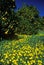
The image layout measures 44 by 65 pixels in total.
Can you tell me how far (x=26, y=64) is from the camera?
7027 millimetres

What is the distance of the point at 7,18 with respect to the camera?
706 inches

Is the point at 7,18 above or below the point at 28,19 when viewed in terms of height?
below

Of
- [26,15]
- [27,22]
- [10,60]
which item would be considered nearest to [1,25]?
[10,60]

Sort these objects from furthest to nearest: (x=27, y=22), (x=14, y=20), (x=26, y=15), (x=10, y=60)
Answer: (x=26, y=15) → (x=27, y=22) → (x=14, y=20) → (x=10, y=60)

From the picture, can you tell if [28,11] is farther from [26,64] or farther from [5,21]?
[26,64]

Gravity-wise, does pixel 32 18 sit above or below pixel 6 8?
above

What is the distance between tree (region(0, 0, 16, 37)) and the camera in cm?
1736

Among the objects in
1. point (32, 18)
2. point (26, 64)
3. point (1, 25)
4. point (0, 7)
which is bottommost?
point (26, 64)

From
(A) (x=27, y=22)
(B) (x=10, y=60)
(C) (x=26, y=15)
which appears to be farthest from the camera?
(C) (x=26, y=15)

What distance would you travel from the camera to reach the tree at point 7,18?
1736 centimetres

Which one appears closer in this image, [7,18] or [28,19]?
[7,18]

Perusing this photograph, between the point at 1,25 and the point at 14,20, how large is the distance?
162 cm

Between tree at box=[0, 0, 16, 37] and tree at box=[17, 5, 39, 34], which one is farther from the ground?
tree at box=[17, 5, 39, 34]

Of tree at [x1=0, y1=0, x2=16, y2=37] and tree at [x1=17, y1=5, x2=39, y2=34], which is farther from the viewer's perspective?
tree at [x1=17, y1=5, x2=39, y2=34]
